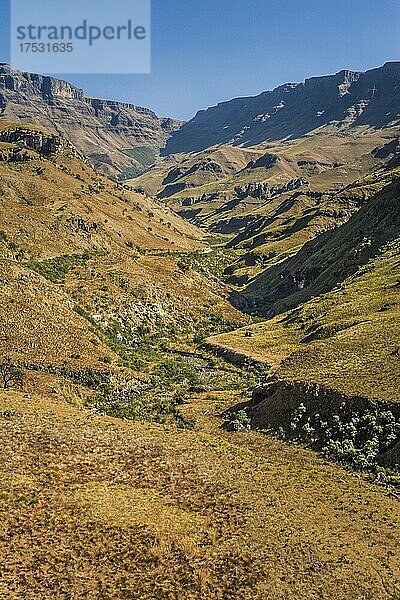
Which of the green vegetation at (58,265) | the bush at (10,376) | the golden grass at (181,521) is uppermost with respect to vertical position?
the green vegetation at (58,265)

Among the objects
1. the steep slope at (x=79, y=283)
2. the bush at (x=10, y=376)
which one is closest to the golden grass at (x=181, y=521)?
the bush at (x=10, y=376)

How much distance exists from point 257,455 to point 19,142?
596ft

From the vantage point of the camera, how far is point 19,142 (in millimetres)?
196500

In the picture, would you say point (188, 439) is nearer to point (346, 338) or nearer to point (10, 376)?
point (10, 376)

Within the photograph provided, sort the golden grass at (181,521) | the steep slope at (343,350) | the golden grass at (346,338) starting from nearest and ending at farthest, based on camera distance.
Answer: the golden grass at (181,521), the steep slope at (343,350), the golden grass at (346,338)

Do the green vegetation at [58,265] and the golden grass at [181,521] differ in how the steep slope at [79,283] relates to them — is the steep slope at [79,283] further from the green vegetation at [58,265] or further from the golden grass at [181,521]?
the golden grass at [181,521]

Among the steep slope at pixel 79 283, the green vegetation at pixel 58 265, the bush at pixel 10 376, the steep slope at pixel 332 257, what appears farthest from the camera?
the steep slope at pixel 332 257

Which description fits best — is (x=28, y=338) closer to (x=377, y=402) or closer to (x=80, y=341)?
(x=80, y=341)

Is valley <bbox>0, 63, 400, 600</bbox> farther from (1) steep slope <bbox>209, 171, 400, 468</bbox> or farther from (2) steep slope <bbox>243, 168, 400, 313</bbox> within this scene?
(2) steep slope <bbox>243, 168, 400, 313</bbox>

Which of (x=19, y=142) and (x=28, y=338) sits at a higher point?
(x=19, y=142)

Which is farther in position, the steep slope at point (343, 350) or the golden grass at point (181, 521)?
the steep slope at point (343, 350)

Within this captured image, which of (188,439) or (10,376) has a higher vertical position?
(10,376)

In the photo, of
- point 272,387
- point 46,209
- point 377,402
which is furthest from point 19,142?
point 377,402

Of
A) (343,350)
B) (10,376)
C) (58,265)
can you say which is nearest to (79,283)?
(58,265)
